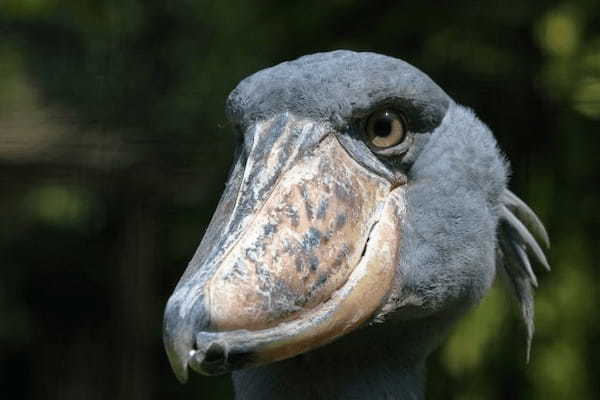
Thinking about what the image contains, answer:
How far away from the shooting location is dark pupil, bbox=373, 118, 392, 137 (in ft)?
4.71

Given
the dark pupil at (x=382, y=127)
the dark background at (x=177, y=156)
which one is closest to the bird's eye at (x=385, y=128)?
the dark pupil at (x=382, y=127)

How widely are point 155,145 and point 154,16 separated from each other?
1.47 feet

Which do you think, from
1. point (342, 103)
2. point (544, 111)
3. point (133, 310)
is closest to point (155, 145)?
point (133, 310)

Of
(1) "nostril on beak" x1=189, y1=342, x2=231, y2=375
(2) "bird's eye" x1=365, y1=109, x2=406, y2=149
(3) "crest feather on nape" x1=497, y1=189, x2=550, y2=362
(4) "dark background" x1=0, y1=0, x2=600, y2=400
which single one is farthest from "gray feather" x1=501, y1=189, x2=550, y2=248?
(4) "dark background" x1=0, y1=0, x2=600, y2=400

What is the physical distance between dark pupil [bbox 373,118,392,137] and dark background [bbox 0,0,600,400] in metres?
1.15

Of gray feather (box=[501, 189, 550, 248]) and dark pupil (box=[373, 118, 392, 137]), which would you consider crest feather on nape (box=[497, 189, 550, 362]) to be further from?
dark pupil (box=[373, 118, 392, 137])

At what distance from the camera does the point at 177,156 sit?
10.1ft

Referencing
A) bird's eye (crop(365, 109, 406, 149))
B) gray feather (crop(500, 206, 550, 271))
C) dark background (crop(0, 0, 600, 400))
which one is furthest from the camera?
dark background (crop(0, 0, 600, 400))

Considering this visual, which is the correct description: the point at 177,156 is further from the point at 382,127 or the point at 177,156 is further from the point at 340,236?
the point at 340,236

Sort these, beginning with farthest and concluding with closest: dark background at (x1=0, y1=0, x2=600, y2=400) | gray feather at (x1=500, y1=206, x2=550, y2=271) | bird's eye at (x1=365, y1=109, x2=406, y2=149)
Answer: dark background at (x1=0, y1=0, x2=600, y2=400) → gray feather at (x1=500, y1=206, x2=550, y2=271) → bird's eye at (x1=365, y1=109, x2=406, y2=149)

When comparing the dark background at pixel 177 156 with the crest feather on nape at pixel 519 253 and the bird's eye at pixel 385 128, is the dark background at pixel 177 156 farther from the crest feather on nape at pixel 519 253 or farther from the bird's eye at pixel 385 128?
the bird's eye at pixel 385 128

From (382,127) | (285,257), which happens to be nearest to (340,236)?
(285,257)

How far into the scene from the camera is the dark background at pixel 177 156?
2.59m

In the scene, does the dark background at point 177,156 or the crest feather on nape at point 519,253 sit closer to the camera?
the crest feather on nape at point 519,253
